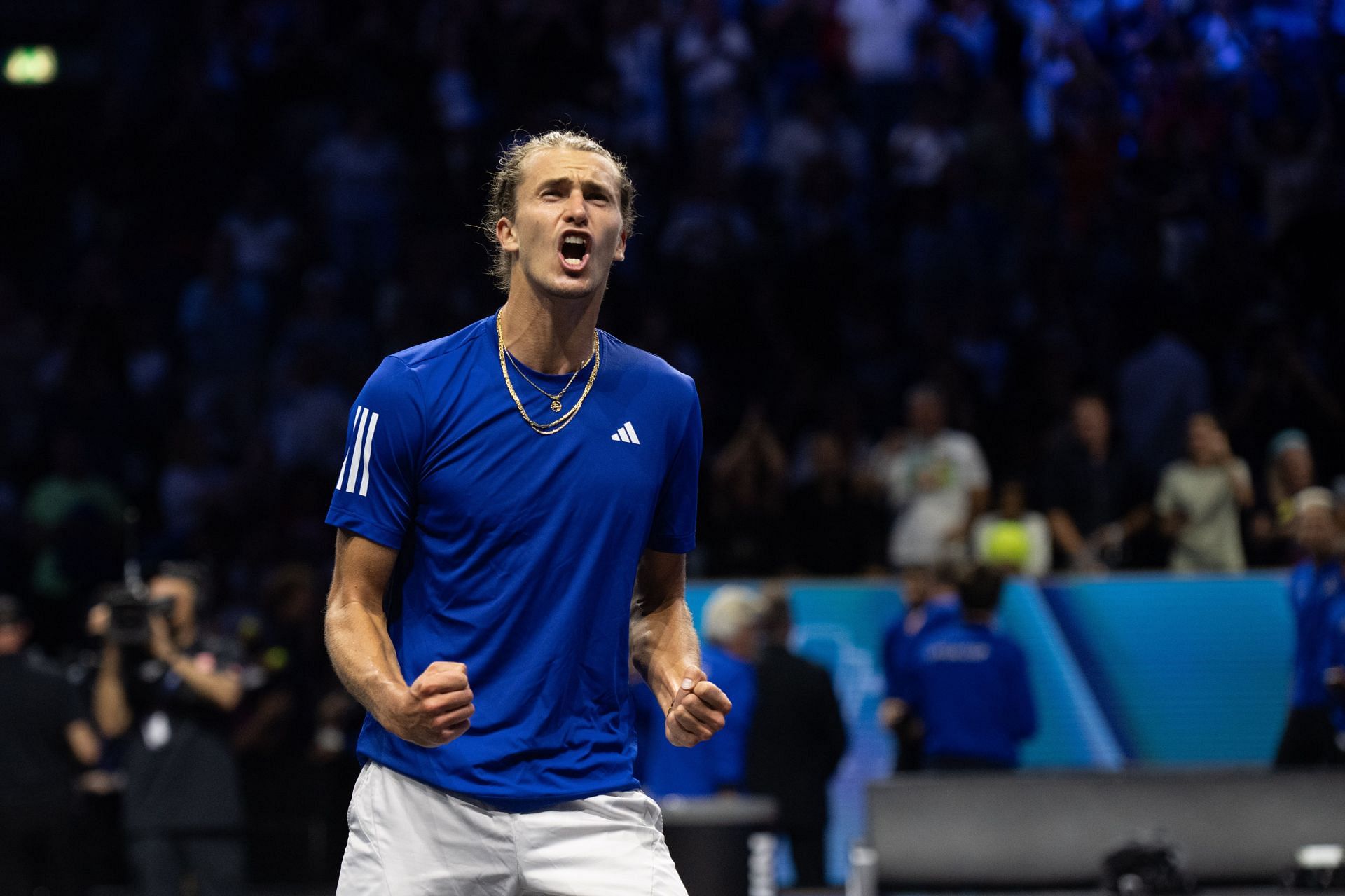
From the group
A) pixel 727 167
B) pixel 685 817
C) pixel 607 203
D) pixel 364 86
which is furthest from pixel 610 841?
pixel 364 86

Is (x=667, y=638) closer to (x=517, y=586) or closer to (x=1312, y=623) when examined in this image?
(x=517, y=586)

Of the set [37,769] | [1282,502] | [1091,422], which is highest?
[1091,422]

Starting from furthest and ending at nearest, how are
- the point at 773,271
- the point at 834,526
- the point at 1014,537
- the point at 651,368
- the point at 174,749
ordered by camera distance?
the point at 773,271
the point at 834,526
the point at 1014,537
the point at 174,749
the point at 651,368

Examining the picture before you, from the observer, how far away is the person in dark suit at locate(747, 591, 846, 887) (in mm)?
10008

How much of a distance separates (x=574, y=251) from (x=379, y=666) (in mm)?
864

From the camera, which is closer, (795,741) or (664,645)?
(664,645)

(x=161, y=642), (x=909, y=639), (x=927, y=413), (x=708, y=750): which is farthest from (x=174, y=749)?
(x=927, y=413)

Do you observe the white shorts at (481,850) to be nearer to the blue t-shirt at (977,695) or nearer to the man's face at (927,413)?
the blue t-shirt at (977,695)

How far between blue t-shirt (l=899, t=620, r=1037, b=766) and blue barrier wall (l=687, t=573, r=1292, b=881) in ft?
3.82

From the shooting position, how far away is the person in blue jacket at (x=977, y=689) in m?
9.70

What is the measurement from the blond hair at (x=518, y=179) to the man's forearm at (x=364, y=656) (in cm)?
78

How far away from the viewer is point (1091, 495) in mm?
11695

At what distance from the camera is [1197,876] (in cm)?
922

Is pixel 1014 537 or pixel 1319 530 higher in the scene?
pixel 1014 537
